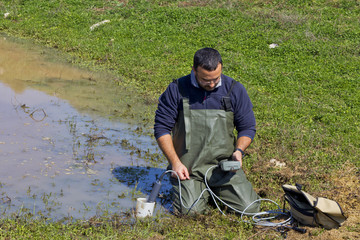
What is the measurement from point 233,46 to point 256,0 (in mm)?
5237

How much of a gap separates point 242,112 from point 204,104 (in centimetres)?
44

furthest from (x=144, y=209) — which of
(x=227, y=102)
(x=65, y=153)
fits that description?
(x=65, y=153)

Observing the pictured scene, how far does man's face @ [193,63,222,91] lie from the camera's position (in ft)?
17.8

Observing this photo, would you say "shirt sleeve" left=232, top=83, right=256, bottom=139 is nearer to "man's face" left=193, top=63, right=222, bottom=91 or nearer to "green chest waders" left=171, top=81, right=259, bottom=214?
"green chest waders" left=171, top=81, right=259, bottom=214

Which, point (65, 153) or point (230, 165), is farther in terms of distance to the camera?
point (65, 153)

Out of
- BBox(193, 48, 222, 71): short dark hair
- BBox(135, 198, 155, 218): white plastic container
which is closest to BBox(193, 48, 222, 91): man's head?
BBox(193, 48, 222, 71): short dark hair

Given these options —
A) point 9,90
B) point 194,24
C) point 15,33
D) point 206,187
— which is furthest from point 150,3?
point 206,187


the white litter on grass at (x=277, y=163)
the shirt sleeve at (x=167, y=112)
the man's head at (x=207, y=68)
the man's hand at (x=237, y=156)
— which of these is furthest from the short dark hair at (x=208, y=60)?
the white litter on grass at (x=277, y=163)

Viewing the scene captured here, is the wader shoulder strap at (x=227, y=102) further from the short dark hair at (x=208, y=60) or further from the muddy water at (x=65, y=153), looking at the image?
the muddy water at (x=65, y=153)

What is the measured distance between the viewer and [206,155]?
5.75 meters

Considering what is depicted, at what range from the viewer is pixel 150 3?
60.0 feet

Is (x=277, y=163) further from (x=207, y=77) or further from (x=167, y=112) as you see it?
(x=207, y=77)

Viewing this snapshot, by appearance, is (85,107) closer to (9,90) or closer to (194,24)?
(9,90)

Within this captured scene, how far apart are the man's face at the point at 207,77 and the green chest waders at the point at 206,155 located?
0.28m
